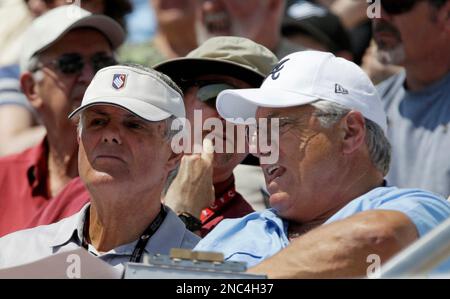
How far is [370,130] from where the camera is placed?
418 cm

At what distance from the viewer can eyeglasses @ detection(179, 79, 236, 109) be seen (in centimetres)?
495

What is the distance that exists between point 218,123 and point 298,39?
240cm

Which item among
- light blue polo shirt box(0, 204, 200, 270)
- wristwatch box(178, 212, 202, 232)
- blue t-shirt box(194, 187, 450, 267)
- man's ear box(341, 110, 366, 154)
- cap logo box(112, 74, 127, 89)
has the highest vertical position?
cap logo box(112, 74, 127, 89)

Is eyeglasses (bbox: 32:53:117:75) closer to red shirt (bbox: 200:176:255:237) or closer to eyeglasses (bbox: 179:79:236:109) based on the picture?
eyeglasses (bbox: 179:79:236:109)

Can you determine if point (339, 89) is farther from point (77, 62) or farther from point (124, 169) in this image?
point (77, 62)

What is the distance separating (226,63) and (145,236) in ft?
3.19

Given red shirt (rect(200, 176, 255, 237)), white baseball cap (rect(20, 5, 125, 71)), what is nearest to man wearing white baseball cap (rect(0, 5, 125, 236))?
white baseball cap (rect(20, 5, 125, 71))

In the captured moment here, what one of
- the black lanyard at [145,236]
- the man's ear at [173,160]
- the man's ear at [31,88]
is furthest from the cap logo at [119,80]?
the man's ear at [31,88]

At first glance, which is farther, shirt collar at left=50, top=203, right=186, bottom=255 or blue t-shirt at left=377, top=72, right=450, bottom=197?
blue t-shirt at left=377, top=72, right=450, bottom=197

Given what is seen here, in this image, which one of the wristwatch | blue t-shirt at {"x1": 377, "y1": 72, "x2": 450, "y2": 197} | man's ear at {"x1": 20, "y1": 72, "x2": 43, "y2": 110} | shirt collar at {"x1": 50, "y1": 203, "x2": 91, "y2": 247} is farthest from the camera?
man's ear at {"x1": 20, "y1": 72, "x2": 43, "y2": 110}

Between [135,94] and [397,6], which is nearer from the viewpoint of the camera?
[135,94]

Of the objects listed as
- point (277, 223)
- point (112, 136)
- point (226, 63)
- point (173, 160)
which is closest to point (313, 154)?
point (277, 223)
